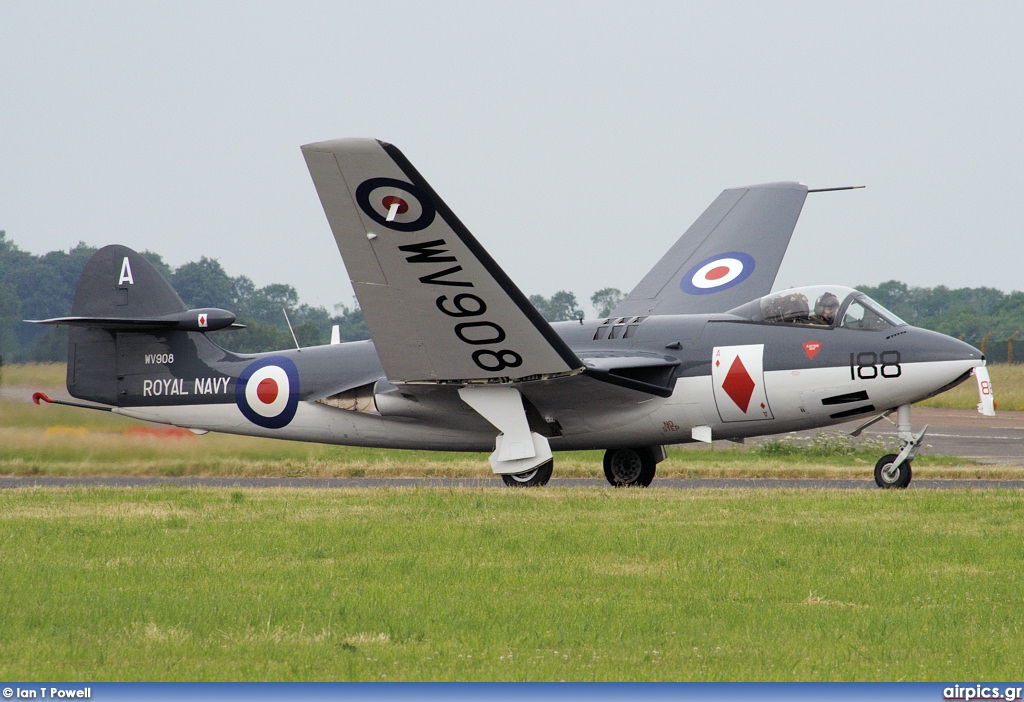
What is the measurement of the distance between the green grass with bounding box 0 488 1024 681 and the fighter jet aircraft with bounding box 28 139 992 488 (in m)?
2.49

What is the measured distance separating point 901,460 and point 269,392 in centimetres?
925

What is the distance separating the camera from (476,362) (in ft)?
45.8

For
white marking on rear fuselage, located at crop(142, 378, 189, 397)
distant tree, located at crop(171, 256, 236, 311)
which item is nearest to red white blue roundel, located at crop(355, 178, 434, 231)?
white marking on rear fuselage, located at crop(142, 378, 189, 397)

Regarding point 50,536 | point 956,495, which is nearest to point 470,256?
point 50,536

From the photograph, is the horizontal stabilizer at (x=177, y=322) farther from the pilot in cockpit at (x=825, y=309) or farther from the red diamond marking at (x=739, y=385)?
the pilot in cockpit at (x=825, y=309)

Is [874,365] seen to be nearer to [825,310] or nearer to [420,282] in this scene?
[825,310]

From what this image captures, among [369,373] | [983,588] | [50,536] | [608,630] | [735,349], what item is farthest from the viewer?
[369,373]

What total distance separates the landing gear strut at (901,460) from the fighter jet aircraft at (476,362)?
1.0 inches

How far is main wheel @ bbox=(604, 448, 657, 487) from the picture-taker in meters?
16.0

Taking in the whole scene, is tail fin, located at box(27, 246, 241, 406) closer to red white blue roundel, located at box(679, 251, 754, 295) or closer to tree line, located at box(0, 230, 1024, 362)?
red white blue roundel, located at box(679, 251, 754, 295)

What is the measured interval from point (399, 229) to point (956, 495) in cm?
728

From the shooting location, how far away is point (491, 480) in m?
17.6

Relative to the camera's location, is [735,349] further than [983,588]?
Yes

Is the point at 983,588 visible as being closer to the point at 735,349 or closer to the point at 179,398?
the point at 735,349
